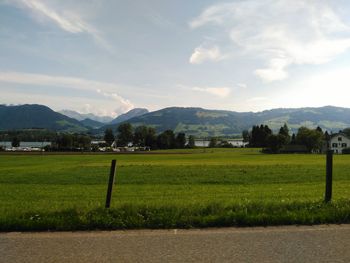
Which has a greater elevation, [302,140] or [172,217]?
[302,140]

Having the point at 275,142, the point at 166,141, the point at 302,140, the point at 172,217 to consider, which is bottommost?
the point at 172,217

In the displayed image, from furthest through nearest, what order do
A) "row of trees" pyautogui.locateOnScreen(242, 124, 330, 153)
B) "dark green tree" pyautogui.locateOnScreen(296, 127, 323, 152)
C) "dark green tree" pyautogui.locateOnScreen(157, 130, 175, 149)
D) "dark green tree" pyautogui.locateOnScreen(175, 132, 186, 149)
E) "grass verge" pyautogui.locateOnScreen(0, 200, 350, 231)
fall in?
"dark green tree" pyautogui.locateOnScreen(157, 130, 175, 149)
"dark green tree" pyautogui.locateOnScreen(175, 132, 186, 149)
"dark green tree" pyautogui.locateOnScreen(296, 127, 323, 152)
"row of trees" pyautogui.locateOnScreen(242, 124, 330, 153)
"grass verge" pyautogui.locateOnScreen(0, 200, 350, 231)

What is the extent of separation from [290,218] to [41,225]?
552cm

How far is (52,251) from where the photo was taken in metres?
6.94

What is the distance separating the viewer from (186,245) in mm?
7250

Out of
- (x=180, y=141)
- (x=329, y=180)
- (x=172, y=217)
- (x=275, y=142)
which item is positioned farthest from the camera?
(x=180, y=141)

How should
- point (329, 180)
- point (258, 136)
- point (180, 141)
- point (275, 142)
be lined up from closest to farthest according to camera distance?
point (329, 180) < point (275, 142) < point (180, 141) < point (258, 136)

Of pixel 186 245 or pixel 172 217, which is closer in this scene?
pixel 186 245

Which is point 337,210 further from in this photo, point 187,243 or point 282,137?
point 282,137

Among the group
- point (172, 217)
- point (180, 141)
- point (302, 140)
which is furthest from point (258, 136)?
point (172, 217)

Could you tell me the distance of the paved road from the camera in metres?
6.56

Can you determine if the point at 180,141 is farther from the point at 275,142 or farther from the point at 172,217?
the point at 172,217

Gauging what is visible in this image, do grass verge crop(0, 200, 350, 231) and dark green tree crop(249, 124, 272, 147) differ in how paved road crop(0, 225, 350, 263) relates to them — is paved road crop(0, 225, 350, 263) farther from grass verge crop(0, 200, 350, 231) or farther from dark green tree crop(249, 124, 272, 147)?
dark green tree crop(249, 124, 272, 147)

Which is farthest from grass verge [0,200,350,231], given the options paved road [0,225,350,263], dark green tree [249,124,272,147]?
dark green tree [249,124,272,147]
